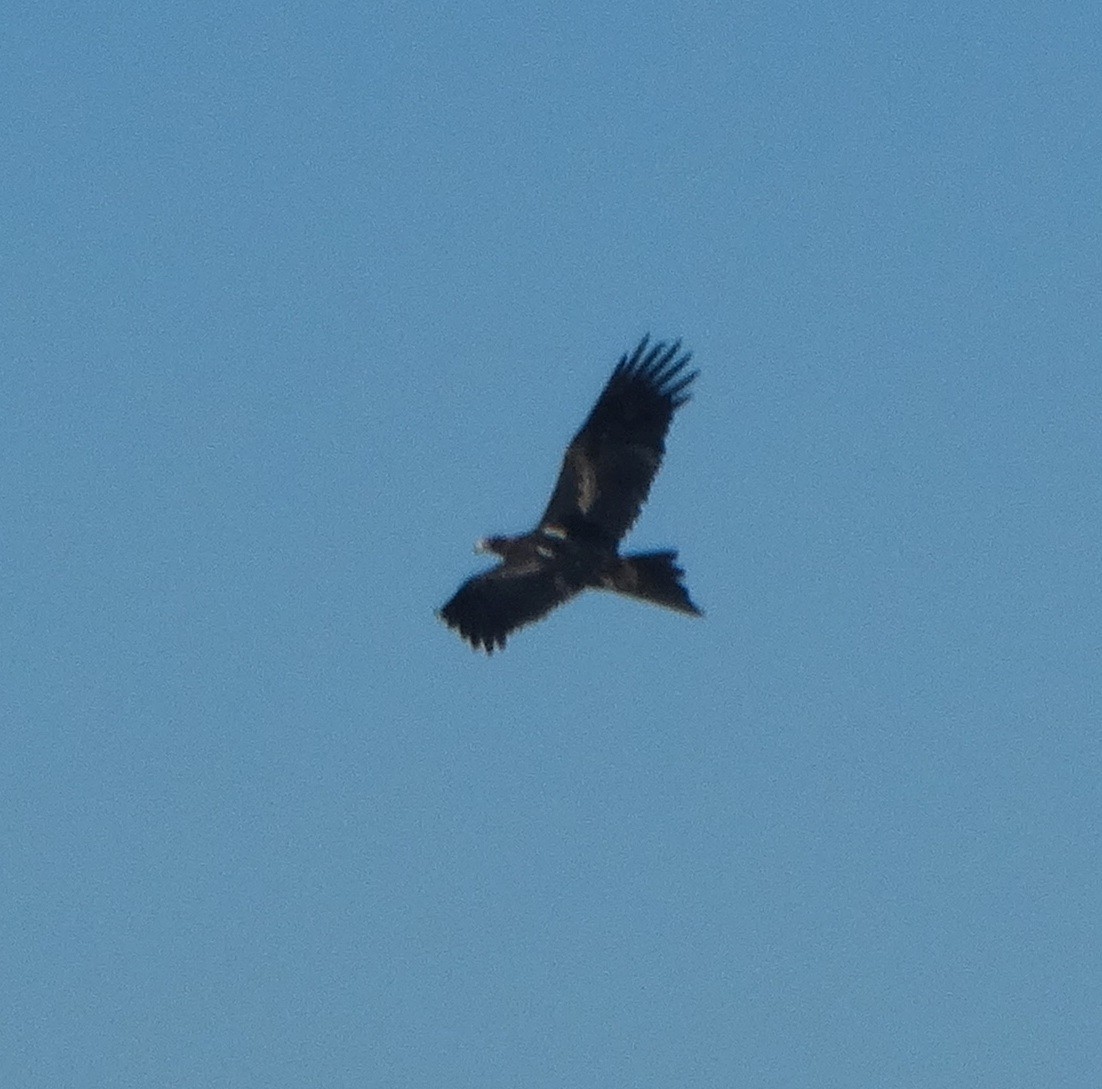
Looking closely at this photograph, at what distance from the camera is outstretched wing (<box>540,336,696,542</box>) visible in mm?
27875

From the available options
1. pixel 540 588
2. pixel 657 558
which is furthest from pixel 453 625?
pixel 657 558

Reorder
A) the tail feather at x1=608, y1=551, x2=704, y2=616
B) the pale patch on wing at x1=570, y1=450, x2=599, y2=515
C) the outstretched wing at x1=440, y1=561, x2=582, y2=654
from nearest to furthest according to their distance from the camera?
the tail feather at x1=608, y1=551, x2=704, y2=616 < the pale patch on wing at x1=570, y1=450, x2=599, y2=515 < the outstretched wing at x1=440, y1=561, x2=582, y2=654

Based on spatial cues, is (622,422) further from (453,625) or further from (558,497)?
(453,625)

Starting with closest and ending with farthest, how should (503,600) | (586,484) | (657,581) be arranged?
(657,581), (586,484), (503,600)

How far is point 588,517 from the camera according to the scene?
2786 cm

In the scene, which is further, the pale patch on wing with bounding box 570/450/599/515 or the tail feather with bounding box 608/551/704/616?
the pale patch on wing with bounding box 570/450/599/515

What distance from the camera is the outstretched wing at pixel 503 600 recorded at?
2838 cm

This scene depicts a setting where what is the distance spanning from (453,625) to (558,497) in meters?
1.94

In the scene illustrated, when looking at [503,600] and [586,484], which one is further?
[503,600]

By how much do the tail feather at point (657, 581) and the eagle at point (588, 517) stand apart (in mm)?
221

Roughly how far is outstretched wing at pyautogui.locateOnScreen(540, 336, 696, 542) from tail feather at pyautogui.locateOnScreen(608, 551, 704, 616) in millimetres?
949

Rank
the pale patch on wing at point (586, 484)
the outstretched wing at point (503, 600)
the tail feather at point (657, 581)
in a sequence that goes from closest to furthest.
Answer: the tail feather at point (657, 581), the pale patch on wing at point (586, 484), the outstretched wing at point (503, 600)

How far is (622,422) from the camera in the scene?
93.0 ft

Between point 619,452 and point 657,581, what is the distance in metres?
2.16
